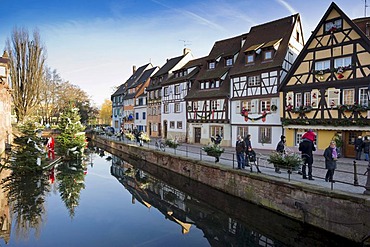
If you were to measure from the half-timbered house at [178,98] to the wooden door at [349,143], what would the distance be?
1640cm

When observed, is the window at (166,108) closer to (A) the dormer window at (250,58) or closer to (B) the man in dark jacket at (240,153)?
(A) the dormer window at (250,58)

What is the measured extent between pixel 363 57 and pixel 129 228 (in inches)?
655

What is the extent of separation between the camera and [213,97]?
26.0 meters

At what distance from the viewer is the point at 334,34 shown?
57.8 ft

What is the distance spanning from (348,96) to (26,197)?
64.6ft

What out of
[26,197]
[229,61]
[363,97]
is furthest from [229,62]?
[26,197]

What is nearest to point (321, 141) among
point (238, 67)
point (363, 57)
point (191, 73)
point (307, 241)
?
point (363, 57)

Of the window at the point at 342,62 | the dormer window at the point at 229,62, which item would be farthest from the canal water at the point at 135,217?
the dormer window at the point at 229,62

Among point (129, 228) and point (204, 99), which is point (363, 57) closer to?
point (204, 99)

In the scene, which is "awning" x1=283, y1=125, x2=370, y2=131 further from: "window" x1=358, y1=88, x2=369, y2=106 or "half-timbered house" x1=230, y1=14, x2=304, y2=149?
"half-timbered house" x1=230, y1=14, x2=304, y2=149

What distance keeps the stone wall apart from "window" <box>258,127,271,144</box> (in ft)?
28.0

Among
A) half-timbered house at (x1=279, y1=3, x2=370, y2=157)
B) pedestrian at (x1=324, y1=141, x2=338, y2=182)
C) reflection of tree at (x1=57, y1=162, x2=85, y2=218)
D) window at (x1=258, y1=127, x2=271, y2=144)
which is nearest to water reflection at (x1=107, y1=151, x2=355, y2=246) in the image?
pedestrian at (x1=324, y1=141, x2=338, y2=182)

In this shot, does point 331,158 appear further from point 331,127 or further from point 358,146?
point 331,127

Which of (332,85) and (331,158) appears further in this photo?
(332,85)
